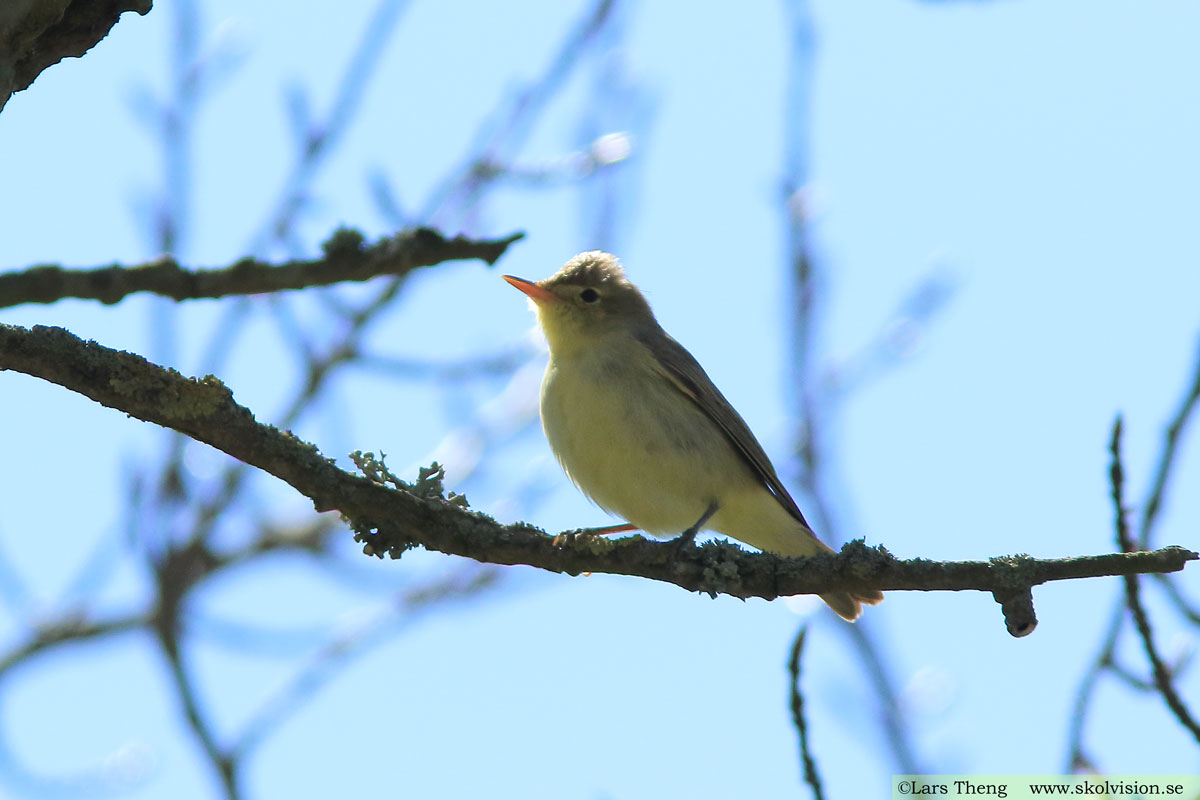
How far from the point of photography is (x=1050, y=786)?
12.3 ft

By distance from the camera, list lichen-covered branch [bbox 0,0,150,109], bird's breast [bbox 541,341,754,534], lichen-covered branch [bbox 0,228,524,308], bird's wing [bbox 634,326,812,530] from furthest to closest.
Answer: bird's wing [bbox 634,326,812,530], bird's breast [bbox 541,341,754,534], lichen-covered branch [bbox 0,228,524,308], lichen-covered branch [bbox 0,0,150,109]

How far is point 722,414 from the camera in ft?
19.2

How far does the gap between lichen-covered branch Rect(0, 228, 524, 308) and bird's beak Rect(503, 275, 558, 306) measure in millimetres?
3379

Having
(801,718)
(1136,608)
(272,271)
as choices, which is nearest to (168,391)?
(272,271)

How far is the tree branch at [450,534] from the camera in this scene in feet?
8.96

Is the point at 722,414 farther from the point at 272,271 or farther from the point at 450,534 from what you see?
the point at 272,271

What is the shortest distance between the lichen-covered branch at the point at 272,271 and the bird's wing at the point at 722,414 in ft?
A: 9.93

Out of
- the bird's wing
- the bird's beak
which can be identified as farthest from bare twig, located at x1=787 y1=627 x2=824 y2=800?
the bird's beak

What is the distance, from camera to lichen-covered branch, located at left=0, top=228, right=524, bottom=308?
265 cm

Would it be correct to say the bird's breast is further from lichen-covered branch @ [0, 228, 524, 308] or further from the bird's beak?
lichen-covered branch @ [0, 228, 524, 308]

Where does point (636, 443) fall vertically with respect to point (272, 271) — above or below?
above

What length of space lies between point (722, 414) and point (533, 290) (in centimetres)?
131

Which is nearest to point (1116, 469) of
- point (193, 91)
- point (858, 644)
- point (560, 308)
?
point (858, 644)

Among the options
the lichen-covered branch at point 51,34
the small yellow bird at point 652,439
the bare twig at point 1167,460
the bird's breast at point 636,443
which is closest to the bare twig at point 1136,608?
the bare twig at point 1167,460
